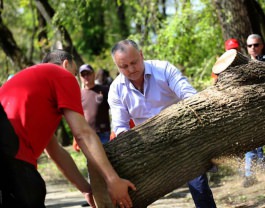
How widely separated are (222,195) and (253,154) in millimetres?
725

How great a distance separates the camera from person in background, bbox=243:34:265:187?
8.01 metres

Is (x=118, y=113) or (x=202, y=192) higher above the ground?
(x=118, y=113)

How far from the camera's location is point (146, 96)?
19.4 feet

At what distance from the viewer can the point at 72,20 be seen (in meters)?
14.0

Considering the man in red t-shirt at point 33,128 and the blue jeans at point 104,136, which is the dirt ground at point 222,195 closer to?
the blue jeans at point 104,136

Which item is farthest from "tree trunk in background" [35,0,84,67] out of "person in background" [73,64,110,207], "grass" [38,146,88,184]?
"person in background" [73,64,110,207]

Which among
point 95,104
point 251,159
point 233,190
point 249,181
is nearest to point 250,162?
point 251,159

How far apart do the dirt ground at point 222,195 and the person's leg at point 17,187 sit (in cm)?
318

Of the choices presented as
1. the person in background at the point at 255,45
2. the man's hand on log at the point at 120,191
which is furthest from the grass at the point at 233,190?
the person in background at the point at 255,45

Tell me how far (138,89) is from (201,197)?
1.21 meters

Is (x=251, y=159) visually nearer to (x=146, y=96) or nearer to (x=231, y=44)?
(x=231, y=44)

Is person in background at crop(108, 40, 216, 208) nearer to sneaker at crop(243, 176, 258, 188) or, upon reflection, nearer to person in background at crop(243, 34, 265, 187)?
person in background at crop(243, 34, 265, 187)

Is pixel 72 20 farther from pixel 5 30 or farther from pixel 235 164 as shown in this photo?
pixel 235 164

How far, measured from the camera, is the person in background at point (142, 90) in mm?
5754
